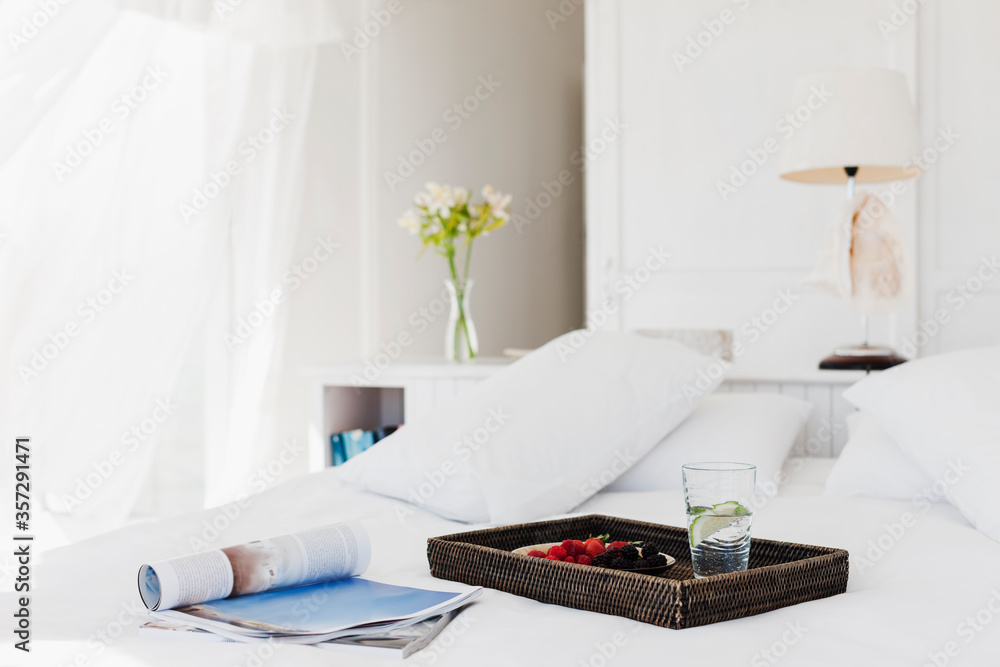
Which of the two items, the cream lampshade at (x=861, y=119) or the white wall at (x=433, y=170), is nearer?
the cream lampshade at (x=861, y=119)

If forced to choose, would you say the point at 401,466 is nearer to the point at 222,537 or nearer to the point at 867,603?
the point at 222,537

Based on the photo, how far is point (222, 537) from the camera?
3.85ft

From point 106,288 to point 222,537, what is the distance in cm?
112

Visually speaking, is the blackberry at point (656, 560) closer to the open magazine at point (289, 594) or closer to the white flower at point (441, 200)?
the open magazine at point (289, 594)

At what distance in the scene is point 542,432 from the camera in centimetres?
142

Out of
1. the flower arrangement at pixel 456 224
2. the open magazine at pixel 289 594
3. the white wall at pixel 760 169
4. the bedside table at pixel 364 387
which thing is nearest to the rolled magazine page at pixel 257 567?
the open magazine at pixel 289 594

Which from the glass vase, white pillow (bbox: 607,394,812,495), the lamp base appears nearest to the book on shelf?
the glass vase

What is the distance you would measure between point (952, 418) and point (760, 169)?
1.97 metres

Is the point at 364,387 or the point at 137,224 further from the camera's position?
the point at 364,387

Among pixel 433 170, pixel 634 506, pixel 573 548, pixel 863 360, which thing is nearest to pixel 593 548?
pixel 573 548

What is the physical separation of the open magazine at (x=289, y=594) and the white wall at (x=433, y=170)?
185 cm

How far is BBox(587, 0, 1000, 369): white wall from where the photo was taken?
2906mm

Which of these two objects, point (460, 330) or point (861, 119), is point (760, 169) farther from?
point (460, 330)

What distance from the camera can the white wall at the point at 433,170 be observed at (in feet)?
9.46
